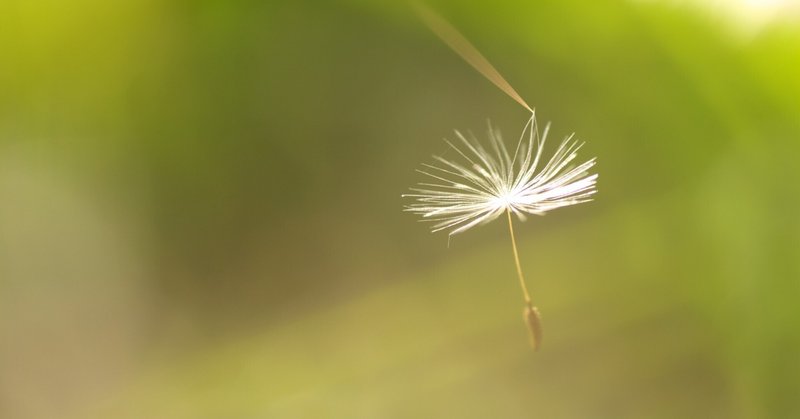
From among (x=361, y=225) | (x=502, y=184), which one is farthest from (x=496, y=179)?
(x=361, y=225)

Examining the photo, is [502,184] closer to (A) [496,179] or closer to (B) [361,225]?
(A) [496,179]

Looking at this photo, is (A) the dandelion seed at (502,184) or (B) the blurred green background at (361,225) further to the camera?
(B) the blurred green background at (361,225)

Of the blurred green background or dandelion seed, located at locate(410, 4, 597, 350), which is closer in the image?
dandelion seed, located at locate(410, 4, 597, 350)

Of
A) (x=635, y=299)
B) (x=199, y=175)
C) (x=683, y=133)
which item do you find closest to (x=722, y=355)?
(x=635, y=299)

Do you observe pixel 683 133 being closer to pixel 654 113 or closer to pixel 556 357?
pixel 654 113

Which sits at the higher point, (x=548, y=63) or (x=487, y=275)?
(x=548, y=63)
